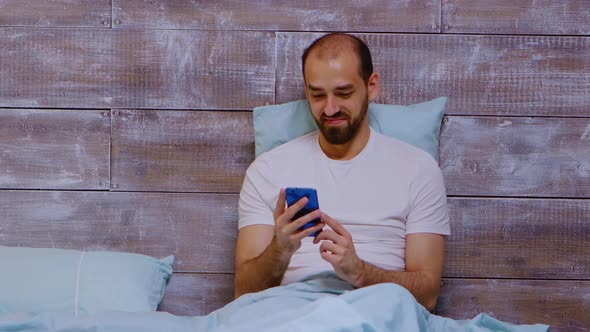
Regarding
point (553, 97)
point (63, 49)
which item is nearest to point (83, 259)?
→ point (63, 49)

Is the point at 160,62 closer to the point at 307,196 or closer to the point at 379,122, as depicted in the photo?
the point at 379,122

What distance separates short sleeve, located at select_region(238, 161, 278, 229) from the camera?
72.6 inches

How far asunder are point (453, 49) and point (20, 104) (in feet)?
3.79

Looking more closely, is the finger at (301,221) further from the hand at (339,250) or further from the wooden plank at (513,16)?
the wooden plank at (513,16)

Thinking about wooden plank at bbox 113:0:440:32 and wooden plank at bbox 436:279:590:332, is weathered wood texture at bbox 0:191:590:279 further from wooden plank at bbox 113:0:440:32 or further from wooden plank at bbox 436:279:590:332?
wooden plank at bbox 113:0:440:32

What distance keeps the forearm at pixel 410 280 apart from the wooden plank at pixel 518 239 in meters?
0.30

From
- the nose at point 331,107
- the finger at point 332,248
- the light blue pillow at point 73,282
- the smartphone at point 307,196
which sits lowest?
the light blue pillow at point 73,282

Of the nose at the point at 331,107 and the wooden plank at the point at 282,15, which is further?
the wooden plank at the point at 282,15

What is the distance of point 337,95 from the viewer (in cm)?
180

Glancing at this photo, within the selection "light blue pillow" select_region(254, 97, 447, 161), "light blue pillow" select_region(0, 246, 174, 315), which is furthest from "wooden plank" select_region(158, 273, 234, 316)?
"light blue pillow" select_region(254, 97, 447, 161)

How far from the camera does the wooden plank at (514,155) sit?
2.06 meters

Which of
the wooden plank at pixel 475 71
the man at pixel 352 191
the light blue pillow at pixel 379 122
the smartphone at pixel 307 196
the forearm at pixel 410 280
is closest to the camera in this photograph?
the smartphone at pixel 307 196

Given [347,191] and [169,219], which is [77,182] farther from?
[347,191]

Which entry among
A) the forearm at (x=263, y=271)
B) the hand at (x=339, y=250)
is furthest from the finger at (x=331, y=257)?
the forearm at (x=263, y=271)
